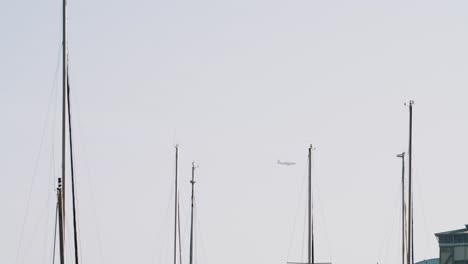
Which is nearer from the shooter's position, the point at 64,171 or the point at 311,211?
the point at 64,171

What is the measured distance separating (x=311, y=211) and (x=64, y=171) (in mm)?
51407

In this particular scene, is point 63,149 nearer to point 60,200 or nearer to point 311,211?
point 60,200

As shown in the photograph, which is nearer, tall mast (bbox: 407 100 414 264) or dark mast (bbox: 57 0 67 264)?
dark mast (bbox: 57 0 67 264)

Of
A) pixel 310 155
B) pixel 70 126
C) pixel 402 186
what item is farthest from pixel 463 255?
pixel 70 126

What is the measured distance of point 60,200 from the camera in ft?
172

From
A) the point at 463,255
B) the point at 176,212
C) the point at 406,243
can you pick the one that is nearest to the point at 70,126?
the point at 406,243

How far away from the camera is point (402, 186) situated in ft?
301

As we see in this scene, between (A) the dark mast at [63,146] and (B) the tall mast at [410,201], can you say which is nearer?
(A) the dark mast at [63,146]

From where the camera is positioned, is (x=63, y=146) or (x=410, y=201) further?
(x=410, y=201)

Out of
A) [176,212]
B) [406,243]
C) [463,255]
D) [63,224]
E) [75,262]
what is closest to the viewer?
[63,224]

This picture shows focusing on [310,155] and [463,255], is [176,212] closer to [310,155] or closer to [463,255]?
[310,155]

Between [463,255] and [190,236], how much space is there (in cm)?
8372

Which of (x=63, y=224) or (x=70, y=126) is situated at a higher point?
(x=70, y=126)

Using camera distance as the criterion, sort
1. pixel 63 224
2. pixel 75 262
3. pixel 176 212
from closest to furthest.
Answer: pixel 63 224, pixel 75 262, pixel 176 212
